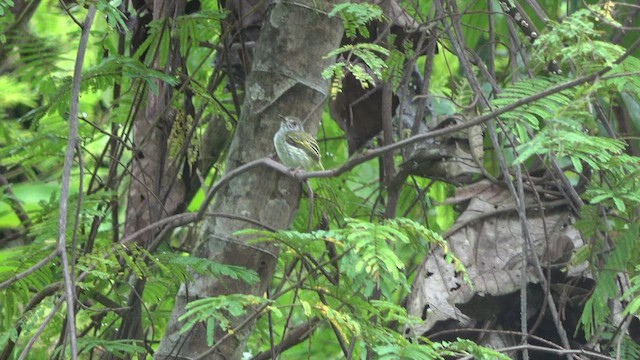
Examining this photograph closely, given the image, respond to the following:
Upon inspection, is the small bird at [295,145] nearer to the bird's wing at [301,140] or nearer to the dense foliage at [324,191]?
Result: the bird's wing at [301,140]

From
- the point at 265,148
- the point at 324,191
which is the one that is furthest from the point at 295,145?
the point at 324,191

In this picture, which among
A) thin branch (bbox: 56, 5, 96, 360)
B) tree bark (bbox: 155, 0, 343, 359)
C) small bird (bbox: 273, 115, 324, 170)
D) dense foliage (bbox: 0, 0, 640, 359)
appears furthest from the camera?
small bird (bbox: 273, 115, 324, 170)

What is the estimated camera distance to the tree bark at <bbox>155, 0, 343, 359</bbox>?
3453 millimetres

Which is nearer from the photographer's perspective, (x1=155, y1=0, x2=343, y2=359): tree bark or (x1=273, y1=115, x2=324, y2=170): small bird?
(x1=155, y1=0, x2=343, y2=359): tree bark

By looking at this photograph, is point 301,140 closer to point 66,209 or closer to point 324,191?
point 324,191

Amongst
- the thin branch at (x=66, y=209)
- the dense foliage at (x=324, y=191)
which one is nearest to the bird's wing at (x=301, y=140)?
the dense foliage at (x=324, y=191)

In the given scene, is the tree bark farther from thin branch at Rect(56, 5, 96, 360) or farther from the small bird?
thin branch at Rect(56, 5, 96, 360)

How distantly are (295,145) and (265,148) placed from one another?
314mm

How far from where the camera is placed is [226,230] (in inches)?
136

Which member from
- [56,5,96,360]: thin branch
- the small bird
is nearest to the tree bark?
the small bird

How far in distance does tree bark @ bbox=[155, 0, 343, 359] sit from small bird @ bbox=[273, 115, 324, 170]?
0.16 feet

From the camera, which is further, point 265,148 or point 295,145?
point 295,145

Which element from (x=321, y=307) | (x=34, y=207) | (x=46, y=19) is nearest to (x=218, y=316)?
Answer: (x=321, y=307)

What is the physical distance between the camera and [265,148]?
11.5 feet
